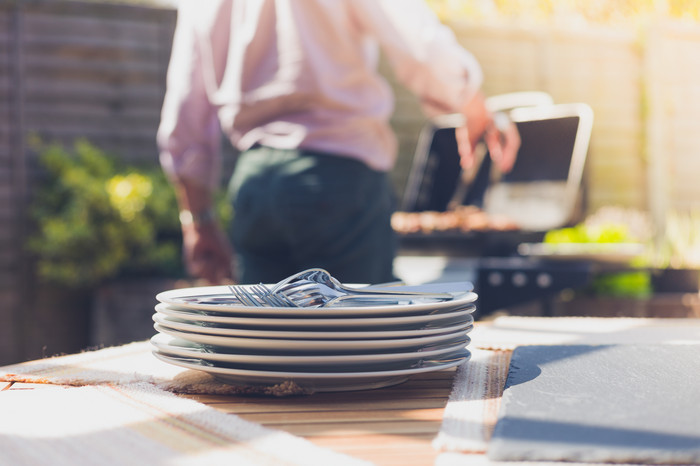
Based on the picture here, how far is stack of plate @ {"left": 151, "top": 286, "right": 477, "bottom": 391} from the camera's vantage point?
566 mm

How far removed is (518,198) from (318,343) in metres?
3.11

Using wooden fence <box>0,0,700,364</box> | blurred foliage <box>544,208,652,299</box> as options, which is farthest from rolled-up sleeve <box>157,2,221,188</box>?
wooden fence <box>0,0,700,364</box>

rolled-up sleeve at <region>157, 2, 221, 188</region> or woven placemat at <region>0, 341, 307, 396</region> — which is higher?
rolled-up sleeve at <region>157, 2, 221, 188</region>

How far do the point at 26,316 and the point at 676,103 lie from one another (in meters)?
4.24

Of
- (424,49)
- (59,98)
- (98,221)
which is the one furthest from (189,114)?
(59,98)

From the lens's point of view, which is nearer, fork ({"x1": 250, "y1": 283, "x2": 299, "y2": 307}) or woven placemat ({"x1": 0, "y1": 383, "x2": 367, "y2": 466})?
woven placemat ({"x1": 0, "y1": 383, "x2": 367, "y2": 466})

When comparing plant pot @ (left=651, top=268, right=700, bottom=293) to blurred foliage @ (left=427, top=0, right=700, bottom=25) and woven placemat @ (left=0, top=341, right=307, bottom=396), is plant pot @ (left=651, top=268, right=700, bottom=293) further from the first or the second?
blurred foliage @ (left=427, top=0, right=700, bottom=25)

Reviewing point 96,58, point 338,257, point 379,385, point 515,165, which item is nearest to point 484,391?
point 379,385

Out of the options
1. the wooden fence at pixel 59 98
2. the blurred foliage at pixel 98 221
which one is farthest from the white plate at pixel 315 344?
the wooden fence at pixel 59 98

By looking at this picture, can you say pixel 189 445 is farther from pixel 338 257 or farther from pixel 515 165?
pixel 515 165

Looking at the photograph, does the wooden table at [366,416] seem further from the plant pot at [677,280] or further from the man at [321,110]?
the plant pot at [677,280]

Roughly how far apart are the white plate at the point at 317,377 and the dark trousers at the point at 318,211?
0.87 meters

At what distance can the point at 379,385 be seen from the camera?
0.62m

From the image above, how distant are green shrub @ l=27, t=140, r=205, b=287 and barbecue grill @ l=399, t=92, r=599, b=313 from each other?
1236 millimetres
